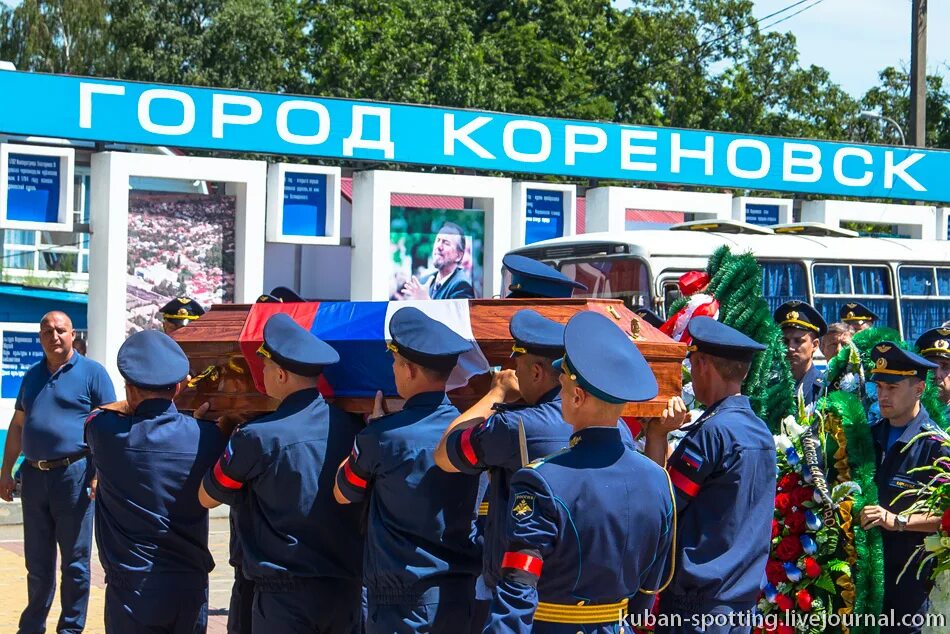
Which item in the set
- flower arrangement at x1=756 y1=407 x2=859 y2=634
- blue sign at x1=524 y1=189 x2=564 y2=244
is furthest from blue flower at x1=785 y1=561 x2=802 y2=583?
blue sign at x1=524 y1=189 x2=564 y2=244

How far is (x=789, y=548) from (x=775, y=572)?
0.43 feet

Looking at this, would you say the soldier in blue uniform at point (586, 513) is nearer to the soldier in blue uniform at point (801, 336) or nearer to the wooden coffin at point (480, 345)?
the wooden coffin at point (480, 345)

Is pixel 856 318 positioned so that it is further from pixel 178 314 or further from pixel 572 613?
pixel 572 613

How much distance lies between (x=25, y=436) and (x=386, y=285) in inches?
307

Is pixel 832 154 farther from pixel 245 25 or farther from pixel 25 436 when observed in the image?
pixel 245 25

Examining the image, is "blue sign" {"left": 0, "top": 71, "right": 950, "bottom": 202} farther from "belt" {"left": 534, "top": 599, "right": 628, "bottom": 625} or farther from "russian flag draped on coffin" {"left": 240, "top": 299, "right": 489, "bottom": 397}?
"belt" {"left": 534, "top": 599, "right": 628, "bottom": 625}

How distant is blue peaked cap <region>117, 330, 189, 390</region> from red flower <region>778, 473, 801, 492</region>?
269 centimetres

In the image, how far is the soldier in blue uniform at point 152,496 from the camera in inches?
233

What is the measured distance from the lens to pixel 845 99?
44.1 meters

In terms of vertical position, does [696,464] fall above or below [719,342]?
below

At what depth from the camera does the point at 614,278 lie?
1408cm

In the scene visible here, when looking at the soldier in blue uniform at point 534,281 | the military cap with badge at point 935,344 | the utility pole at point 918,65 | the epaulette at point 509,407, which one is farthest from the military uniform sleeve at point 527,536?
the utility pole at point 918,65

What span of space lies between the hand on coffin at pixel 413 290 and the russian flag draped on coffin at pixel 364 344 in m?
10.5

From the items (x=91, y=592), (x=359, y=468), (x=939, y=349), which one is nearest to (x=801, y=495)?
(x=359, y=468)
